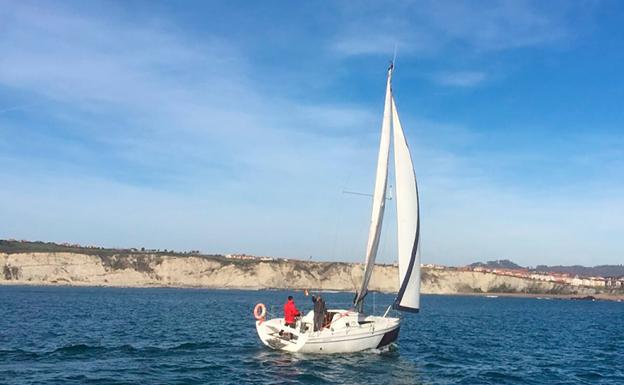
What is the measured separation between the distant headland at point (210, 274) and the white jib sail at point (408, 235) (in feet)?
329

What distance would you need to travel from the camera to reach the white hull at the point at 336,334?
90.3 feet

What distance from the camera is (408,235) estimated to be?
28.2 metres

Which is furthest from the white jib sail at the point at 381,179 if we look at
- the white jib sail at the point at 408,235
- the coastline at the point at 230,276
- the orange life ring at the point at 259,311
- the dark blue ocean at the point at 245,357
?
the coastline at the point at 230,276

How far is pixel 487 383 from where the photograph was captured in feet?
80.9

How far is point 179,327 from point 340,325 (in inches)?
653

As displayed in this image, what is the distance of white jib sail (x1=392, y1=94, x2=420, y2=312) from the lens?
28.3m

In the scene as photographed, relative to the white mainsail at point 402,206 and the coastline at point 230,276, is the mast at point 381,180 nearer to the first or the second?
the white mainsail at point 402,206

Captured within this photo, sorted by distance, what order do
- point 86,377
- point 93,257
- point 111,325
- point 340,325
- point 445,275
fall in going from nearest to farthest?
point 86,377 < point 340,325 < point 111,325 < point 93,257 < point 445,275

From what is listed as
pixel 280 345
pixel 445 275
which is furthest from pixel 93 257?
pixel 280 345

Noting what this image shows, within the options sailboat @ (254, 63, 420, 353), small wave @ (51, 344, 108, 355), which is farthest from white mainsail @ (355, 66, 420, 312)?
small wave @ (51, 344, 108, 355)

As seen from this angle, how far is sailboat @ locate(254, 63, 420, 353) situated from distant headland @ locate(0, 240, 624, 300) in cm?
10011

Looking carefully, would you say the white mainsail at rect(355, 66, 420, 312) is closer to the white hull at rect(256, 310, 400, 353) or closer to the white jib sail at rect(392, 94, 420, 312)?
the white jib sail at rect(392, 94, 420, 312)

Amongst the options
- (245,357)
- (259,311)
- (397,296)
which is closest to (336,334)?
(397,296)

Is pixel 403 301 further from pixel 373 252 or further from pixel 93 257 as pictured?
pixel 93 257
